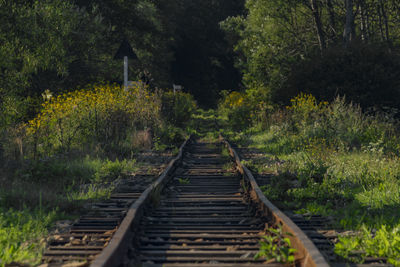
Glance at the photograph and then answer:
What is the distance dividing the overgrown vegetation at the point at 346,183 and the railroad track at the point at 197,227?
2.10 ft

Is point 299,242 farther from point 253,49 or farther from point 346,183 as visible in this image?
point 253,49

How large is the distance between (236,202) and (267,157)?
544cm

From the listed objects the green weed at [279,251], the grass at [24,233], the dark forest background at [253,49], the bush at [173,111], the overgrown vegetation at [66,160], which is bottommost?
the green weed at [279,251]

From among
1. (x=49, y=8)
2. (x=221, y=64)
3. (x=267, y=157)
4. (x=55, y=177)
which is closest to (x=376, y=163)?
(x=267, y=157)

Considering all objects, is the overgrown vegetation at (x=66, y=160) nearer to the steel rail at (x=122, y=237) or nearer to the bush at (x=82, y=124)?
the bush at (x=82, y=124)

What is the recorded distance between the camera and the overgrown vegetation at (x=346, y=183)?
497cm

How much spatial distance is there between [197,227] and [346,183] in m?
3.50

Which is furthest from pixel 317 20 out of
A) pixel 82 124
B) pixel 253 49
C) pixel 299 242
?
pixel 299 242

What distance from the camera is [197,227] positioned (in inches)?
229

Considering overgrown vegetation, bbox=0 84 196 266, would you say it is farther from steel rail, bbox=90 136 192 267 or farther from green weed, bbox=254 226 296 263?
green weed, bbox=254 226 296 263

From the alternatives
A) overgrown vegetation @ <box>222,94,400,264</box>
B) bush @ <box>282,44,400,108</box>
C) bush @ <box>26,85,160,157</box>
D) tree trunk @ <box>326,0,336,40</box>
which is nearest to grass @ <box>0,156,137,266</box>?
bush @ <box>26,85,160,157</box>

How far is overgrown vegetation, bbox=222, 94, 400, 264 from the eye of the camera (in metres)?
4.97

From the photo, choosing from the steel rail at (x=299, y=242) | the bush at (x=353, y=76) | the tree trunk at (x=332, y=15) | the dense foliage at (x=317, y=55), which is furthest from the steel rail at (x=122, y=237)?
the tree trunk at (x=332, y=15)

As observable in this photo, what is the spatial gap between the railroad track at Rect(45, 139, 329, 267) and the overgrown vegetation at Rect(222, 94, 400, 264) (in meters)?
0.64
